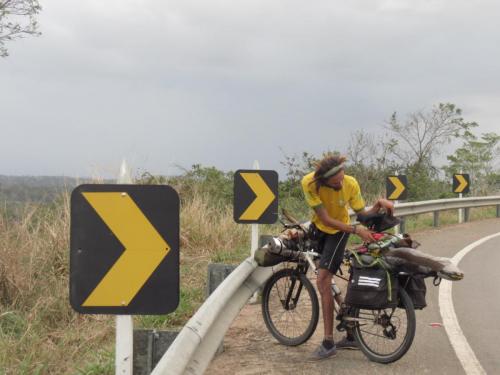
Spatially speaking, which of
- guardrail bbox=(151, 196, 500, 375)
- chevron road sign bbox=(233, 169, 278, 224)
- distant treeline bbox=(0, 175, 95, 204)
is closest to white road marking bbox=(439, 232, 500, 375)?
guardrail bbox=(151, 196, 500, 375)

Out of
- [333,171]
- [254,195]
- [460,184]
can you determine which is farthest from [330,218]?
[460,184]

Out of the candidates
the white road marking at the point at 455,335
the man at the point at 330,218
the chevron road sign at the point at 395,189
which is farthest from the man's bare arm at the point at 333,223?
the chevron road sign at the point at 395,189

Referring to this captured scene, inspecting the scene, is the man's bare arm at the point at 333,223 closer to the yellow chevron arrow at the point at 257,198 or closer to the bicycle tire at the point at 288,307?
the bicycle tire at the point at 288,307

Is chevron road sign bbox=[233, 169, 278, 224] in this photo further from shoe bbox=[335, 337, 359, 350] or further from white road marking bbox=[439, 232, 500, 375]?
white road marking bbox=[439, 232, 500, 375]

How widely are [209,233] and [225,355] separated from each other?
5500 mm

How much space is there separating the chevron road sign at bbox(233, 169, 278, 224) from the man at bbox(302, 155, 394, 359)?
1523 millimetres

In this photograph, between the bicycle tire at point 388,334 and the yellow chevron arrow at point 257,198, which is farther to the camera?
the yellow chevron arrow at point 257,198

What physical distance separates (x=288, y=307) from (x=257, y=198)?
1.72m

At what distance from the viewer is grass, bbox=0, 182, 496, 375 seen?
19.2 ft

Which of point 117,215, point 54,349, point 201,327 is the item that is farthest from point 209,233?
point 117,215

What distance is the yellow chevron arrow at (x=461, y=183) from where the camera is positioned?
18.8m

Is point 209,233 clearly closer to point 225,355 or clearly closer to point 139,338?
point 225,355

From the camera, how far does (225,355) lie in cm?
566

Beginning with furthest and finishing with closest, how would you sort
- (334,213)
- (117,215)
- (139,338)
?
(334,213)
(139,338)
(117,215)
